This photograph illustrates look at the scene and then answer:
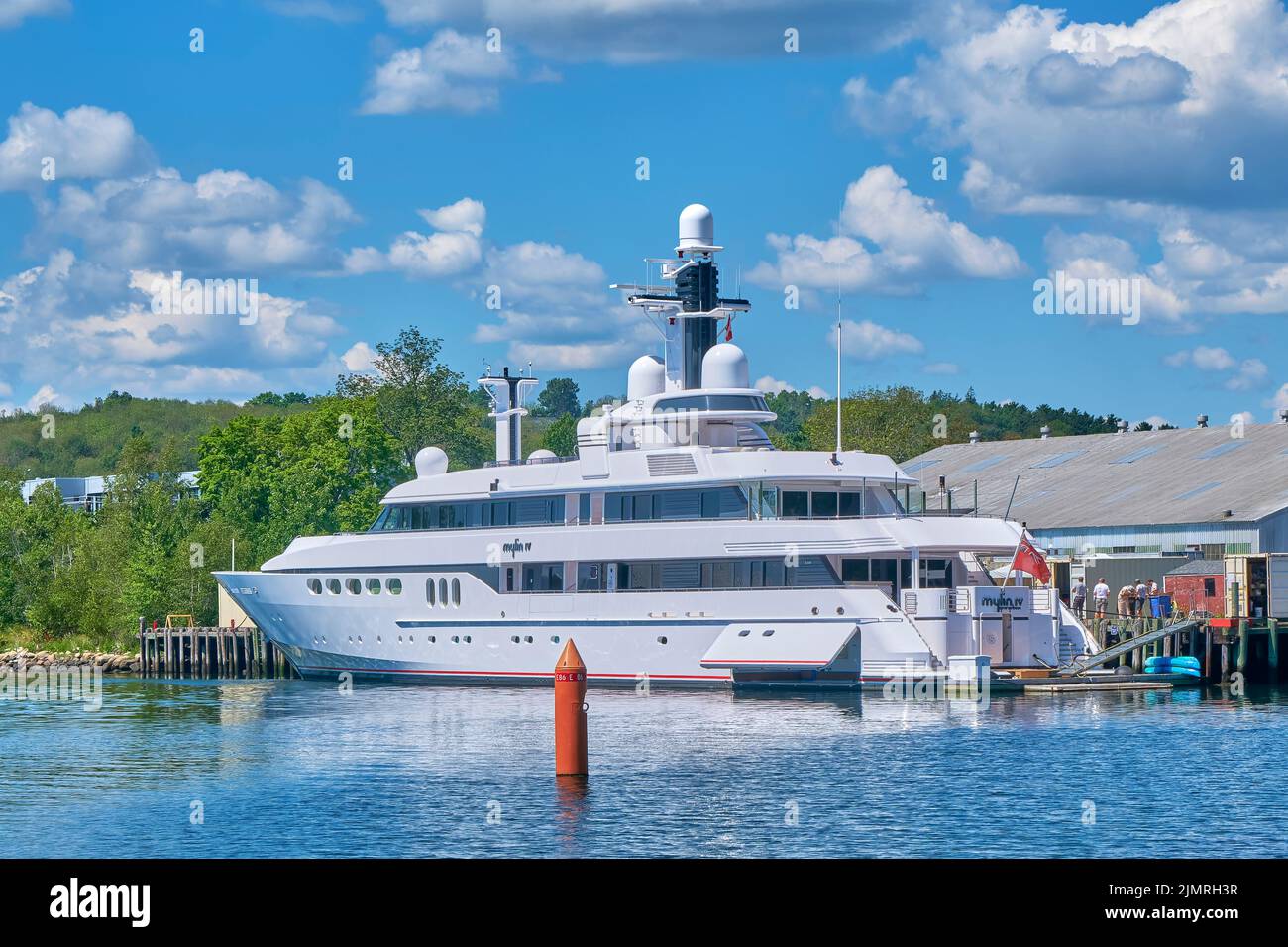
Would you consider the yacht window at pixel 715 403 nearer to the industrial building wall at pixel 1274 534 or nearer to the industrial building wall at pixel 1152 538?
the industrial building wall at pixel 1152 538

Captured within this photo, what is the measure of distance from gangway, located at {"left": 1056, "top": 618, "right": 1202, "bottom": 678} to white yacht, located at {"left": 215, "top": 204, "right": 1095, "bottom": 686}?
54cm

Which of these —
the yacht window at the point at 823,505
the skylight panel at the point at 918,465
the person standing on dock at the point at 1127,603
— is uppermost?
the skylight panel at the point at 918,465

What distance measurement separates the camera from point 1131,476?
197ft

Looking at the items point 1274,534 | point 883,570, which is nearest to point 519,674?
point 883,570

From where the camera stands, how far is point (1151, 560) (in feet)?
170

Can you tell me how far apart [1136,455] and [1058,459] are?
4.09 meters

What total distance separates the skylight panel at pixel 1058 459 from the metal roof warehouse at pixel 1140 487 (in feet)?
0.22

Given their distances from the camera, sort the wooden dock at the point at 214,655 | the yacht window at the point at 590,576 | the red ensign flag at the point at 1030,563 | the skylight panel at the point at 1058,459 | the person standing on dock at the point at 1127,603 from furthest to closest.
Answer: the skylight panel at the point at 1058,459 → the wooden dock at the point at 214,655 → the person standing on dock at the point at 1127,603 → the yacht window at the point at 590,576 → the red ensign flag at the point at 1030,563

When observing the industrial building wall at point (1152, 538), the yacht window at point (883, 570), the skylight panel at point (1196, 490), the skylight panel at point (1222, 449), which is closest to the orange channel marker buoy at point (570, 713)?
the yacht window at point (883, 570)

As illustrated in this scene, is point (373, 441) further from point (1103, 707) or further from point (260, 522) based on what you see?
point (1103, 707)

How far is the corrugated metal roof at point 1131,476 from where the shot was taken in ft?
172

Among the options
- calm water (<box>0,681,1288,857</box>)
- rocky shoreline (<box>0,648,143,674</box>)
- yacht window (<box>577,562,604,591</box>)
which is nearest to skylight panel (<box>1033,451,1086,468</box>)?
calm water (<box>0,681,1288,857</box>)

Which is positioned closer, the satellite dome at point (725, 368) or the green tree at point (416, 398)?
the satellite dome at point (725, 368)

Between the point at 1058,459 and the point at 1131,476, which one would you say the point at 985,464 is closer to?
the point at 1058,459
